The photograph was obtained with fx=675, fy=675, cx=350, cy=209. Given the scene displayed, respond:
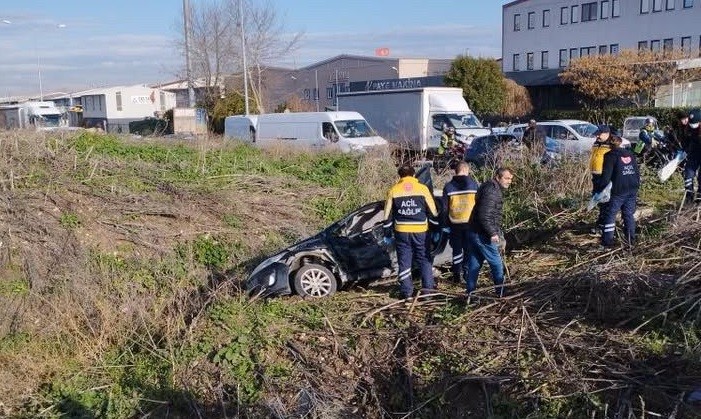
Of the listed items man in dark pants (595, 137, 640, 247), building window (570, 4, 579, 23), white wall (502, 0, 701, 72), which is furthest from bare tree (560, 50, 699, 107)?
man in dark pants (595, 137, 640, 247)

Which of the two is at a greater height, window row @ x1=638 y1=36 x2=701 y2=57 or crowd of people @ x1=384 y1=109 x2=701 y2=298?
window row @ x1=638 y1=36 x2=701 y2=57

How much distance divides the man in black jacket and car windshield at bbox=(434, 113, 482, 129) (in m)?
16.2

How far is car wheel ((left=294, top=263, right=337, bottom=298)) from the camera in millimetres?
8562

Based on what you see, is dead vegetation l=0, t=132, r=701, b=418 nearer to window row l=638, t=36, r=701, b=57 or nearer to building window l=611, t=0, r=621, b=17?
window row l=638, t=36, r=701, b=57

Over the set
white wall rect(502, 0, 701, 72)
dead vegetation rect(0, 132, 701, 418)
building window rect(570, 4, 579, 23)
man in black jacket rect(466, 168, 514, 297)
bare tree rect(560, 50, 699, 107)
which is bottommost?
dead vegetation rect(0, 132, 701, 418)

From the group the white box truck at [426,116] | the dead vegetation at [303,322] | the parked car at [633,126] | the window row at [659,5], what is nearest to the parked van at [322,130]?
the white box truck at [426,116]

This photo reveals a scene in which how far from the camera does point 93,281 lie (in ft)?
31.6

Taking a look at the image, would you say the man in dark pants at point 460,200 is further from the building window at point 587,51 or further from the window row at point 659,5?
the building window at point 587,51

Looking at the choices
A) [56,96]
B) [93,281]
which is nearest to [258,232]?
[93,281]

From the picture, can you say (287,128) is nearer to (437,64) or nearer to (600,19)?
(600,19)

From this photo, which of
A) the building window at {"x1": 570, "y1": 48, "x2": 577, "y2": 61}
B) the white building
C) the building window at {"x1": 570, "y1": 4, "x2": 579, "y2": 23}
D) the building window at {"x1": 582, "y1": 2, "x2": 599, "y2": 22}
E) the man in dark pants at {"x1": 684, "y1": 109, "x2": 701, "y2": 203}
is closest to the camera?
the man in dark pants at {"x1": 684, "y1": 109, "x2": 701, "y2": 203}

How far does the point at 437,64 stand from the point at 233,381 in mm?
61576

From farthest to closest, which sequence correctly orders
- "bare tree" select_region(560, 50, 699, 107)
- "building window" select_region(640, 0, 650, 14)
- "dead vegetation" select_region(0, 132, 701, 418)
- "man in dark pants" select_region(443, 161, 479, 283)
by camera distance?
"building window" select_region(640, 0, 650, 14) < "bare tree" select_region(560, 50, 699, 107) < "man in dark pants" select_region(443, 161, 479, 283) < "dead vegetation" select_region(0, 132, 701, 418)

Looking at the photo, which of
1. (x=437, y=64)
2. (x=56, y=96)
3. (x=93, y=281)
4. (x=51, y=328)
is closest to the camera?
(x=51, y=328)
